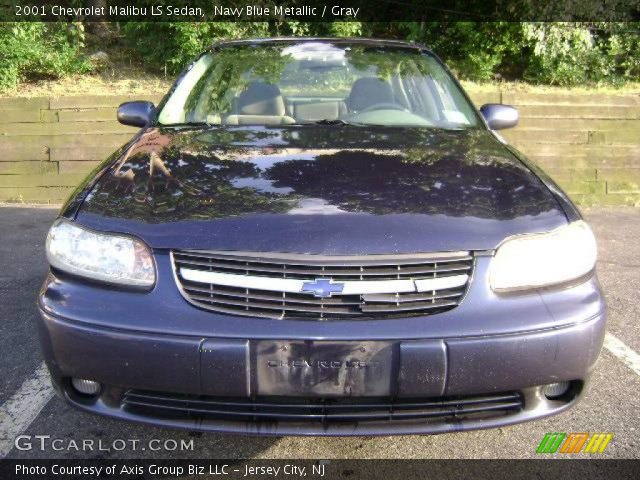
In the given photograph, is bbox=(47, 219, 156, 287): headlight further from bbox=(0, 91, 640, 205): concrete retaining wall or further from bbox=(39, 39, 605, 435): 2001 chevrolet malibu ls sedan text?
bbox=(0, 91, 640, 205): concrete retaining wall

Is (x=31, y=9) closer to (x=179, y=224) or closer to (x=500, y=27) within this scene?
(x=500, y=27)

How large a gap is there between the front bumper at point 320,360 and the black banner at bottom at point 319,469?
358 millimetres

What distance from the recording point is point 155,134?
2891 mm

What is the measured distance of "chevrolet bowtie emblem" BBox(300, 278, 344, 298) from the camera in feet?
6.09

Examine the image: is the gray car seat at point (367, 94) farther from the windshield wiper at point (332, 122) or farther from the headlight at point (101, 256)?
the headlight at point (101, 256)

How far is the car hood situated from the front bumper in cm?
18

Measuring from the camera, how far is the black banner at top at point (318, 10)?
23.7ft

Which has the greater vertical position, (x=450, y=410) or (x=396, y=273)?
(x=396, y=273)

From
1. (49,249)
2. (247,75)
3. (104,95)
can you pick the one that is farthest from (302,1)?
(49,249)

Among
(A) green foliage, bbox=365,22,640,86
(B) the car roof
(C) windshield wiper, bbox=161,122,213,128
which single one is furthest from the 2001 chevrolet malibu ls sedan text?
(A) green foliage, bbox=365,22,640,86

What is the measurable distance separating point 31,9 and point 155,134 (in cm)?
589

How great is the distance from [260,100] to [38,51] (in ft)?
15.3

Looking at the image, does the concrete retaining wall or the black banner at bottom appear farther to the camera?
the concrete retaining wall

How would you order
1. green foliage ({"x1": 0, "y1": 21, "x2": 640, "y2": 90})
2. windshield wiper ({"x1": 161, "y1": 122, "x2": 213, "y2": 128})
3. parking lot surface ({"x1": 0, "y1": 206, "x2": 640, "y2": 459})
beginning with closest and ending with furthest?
parking lot surface ({"x1": 0, "y1": 206, "x2": 640, "y2": 459}) → windshield wiper ({"x1": 161, "y1": 122, "x2": 213, "y2": 128}) → green foliage ({"x1": 0, "y1": 21, "x2": 640, "y2": 90})
